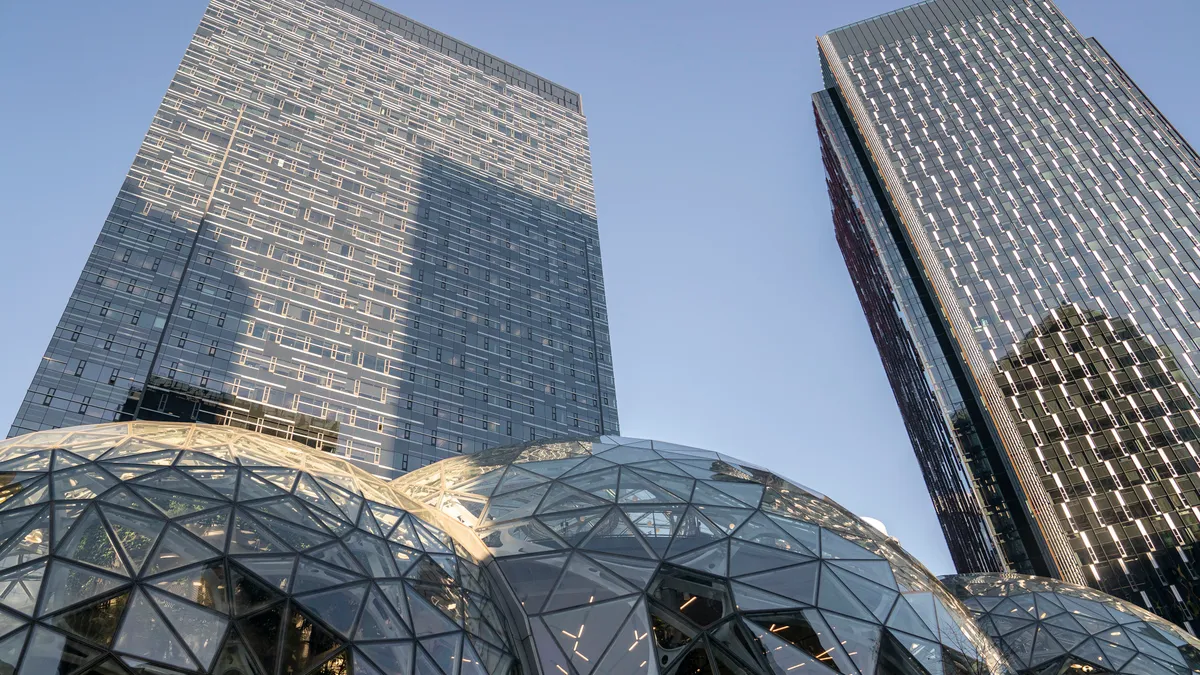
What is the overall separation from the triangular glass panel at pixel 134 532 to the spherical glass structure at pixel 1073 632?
63.0 ft

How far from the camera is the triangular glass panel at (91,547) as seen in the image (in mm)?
11453

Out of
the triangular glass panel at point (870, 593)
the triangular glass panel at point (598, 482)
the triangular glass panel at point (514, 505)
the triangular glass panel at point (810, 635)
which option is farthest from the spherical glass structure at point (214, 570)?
the triangular glass panel at point (870, 593)

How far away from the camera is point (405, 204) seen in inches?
3098

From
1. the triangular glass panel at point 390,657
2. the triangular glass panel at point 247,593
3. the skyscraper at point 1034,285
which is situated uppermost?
the skyscraper at point 1034,285

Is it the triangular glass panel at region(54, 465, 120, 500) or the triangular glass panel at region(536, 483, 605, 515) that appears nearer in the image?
the triangular glass panel at region(54, 465, 120, 500)

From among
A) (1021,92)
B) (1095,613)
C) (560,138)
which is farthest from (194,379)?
(1021,92)

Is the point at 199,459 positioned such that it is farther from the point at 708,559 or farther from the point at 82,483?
the point at 708,559

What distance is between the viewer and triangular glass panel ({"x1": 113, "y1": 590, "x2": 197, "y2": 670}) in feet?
35.3

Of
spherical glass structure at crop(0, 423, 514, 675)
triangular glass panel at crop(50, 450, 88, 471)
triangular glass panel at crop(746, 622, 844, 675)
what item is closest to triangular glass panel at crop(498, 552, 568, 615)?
spherical glass structure at crop(0, 423, 514, 675)

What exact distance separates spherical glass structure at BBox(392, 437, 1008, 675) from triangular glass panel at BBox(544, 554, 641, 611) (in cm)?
2

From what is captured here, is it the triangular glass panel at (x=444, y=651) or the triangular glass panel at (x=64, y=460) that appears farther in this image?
the triangular glass panel at (x=64, y=460)

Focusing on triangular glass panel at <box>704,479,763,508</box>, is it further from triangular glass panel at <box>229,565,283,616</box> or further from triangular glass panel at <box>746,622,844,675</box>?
triangular glass panel at <box>229,565,283,616</box>

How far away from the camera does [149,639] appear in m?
10.9

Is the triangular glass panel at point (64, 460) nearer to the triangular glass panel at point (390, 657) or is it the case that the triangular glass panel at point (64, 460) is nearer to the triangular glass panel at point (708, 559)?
the triangular glass panel at point (390, 657)
